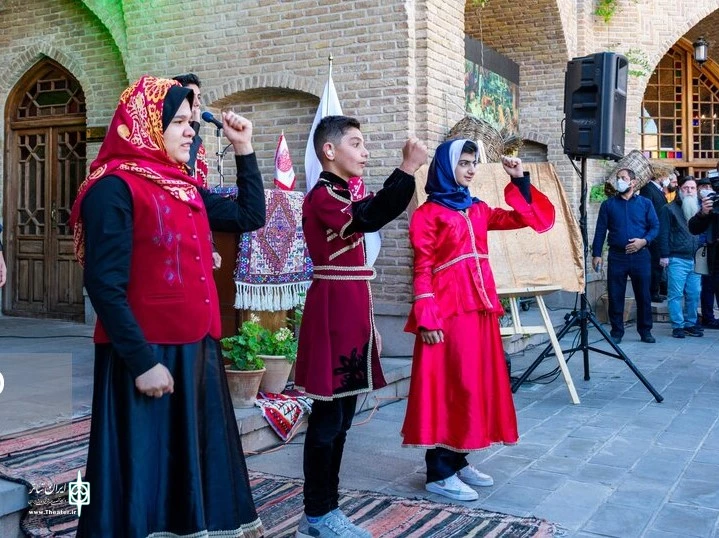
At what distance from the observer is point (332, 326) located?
318 centimetres

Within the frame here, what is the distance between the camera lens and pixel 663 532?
3.38m

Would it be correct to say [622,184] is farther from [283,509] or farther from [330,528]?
[330,528]

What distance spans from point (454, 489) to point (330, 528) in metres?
0.85


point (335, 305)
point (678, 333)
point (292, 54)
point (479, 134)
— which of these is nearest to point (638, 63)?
point (678, 333)

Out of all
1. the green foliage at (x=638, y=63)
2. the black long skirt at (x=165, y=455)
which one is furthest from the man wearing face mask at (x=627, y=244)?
the black long skirt at (x=165, y=455)

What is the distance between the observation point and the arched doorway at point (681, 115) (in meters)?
14.7

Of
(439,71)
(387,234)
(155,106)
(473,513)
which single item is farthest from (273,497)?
(439,71)

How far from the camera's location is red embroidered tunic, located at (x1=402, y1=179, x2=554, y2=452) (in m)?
3.80

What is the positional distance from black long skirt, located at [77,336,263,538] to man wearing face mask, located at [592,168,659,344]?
22.7 feet

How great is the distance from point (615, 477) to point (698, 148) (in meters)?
12.3

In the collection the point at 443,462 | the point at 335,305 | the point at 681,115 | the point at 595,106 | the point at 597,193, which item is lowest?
the point at 443,462

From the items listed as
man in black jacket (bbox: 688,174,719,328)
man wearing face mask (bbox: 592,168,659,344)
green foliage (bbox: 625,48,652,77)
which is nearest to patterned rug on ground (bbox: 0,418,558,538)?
man in black jacket (bbox: 688,174,719,328)

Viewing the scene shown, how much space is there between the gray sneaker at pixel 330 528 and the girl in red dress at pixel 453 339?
71 centimetres

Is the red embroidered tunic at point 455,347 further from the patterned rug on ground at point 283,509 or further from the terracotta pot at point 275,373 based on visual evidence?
the terracotta pot at point 275,373
